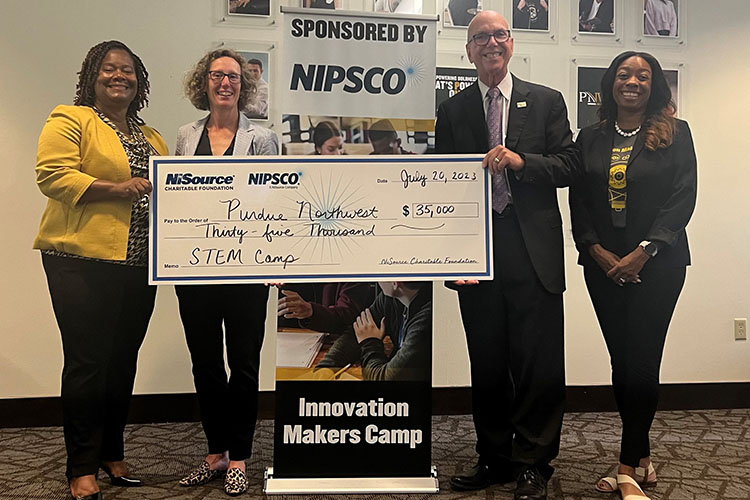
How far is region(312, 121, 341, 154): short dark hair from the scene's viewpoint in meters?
2.38

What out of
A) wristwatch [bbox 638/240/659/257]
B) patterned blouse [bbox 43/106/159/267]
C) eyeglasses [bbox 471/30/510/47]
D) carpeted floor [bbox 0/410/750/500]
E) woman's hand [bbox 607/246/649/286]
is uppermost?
eyeglasses [bbox 471/30/510/47]

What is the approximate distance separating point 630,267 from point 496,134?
2.28 ft

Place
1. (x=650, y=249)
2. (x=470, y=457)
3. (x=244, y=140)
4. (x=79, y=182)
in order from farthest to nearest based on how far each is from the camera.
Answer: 1. (x=470, y=457)
2. (x=244, y=140)
3. (x=650, y=249)
4. (x=79, y=182)

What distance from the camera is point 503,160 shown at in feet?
7.32

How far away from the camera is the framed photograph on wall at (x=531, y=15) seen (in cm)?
368

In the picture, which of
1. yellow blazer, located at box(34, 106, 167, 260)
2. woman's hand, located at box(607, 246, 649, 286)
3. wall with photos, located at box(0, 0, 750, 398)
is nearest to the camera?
yellow blazer, located at box(34, 106, 167, 260)

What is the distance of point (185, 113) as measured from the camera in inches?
138

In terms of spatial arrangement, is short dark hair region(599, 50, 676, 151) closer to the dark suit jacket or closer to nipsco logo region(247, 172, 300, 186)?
the dark suit jacket

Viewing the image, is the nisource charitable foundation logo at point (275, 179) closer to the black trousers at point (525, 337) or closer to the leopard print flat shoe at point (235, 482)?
the black trousers at point (525, 337)

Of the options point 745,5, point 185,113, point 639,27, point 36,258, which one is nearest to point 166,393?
point 36,258

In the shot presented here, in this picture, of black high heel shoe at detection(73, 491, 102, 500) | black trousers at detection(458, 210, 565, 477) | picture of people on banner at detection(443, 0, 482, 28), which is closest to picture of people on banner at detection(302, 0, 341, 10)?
picture of people on banner at detection(443, 0, 482, 28)

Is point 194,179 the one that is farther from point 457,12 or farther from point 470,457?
point 457,12

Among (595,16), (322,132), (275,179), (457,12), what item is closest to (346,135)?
(322,132)

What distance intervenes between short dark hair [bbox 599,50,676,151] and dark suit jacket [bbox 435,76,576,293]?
247 millimetres
